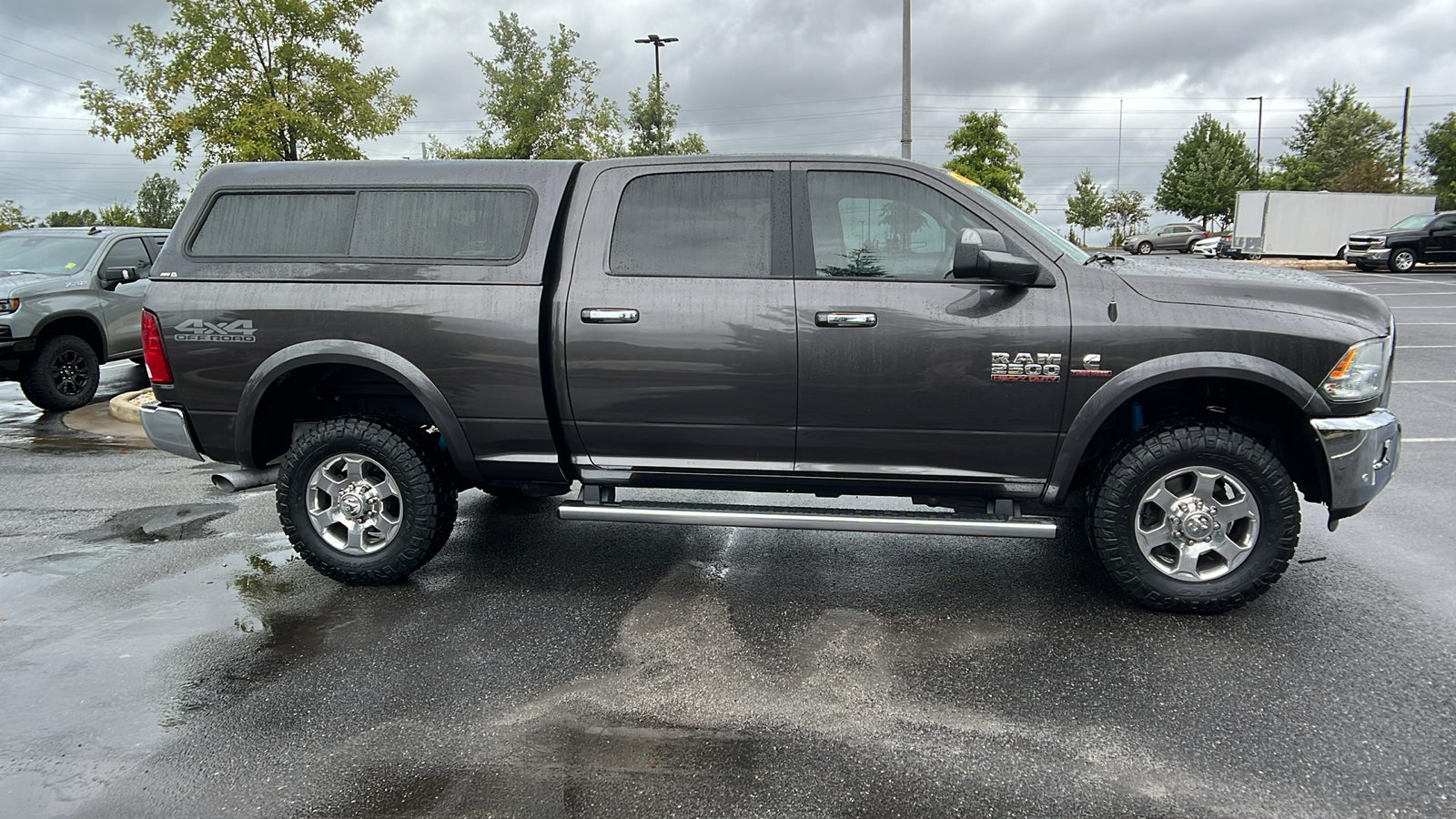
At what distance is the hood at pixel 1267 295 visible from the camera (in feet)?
12.1

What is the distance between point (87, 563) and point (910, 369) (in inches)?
174

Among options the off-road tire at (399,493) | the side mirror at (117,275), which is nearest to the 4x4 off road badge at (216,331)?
the off-road tire at (399,493)

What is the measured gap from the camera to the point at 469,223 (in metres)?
4.22

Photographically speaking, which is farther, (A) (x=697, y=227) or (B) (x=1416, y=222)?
(B) (x=1416, y=222)

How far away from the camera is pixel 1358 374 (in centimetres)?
366

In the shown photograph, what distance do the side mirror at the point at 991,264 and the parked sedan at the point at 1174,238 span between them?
42.2 m

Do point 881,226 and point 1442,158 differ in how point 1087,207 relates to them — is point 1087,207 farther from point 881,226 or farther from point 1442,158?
point 881,226

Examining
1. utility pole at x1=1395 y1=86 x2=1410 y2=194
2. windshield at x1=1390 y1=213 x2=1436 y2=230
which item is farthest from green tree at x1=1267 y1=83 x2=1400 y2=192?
windshield at x1=1390 y1=213 x2=1436 y2=230

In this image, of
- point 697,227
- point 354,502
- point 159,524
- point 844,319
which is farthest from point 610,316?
point 159,524

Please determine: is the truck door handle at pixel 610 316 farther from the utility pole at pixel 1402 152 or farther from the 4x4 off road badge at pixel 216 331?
the utility pole at pixel 1402 152

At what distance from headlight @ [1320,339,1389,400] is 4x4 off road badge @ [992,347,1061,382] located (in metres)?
1.05

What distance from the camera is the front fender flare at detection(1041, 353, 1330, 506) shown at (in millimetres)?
3652

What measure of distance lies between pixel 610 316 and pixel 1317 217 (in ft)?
124

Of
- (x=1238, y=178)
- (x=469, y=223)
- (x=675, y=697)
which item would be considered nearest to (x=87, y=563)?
(x=469, y=223)
